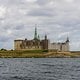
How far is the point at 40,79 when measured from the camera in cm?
7781

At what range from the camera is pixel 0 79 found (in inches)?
3009

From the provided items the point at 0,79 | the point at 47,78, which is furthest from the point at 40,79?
the point at 0,79

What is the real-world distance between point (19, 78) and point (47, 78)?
6.15 metres

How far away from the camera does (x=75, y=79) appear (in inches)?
3061

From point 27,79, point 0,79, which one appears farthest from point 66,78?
point 0,79

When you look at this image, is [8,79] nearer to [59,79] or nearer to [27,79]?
[27,79]

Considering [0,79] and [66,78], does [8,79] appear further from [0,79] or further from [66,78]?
[66,78]

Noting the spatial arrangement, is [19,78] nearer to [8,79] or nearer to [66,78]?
[8,79]

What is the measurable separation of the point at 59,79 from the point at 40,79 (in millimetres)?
4073

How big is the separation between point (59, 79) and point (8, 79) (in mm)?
10881

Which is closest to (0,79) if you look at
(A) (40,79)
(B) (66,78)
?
(A) (40,79)

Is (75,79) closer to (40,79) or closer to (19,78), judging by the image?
(40,79)

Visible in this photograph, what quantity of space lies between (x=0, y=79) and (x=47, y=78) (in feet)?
34.6

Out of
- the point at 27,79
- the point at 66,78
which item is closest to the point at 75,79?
the point at 66,78
